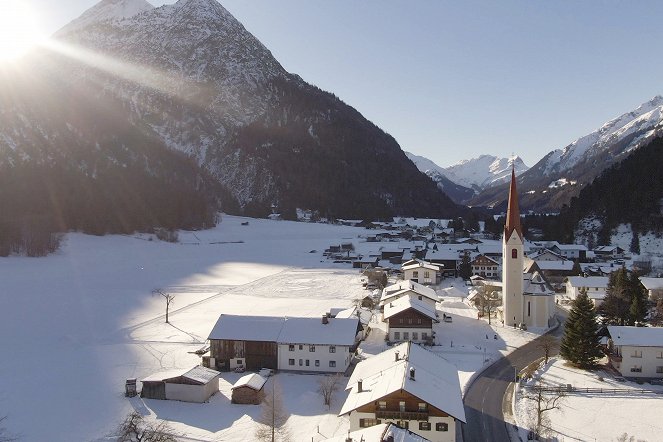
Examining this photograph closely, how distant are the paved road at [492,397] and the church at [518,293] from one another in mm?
6414

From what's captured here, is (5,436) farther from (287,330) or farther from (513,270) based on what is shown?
(513,270)

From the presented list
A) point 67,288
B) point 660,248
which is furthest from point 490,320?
point 660,248

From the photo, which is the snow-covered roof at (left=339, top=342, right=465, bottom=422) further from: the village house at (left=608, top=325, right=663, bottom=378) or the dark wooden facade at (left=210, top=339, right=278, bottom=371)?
the village house at (left=608, top=325, right=663, bottom=378)

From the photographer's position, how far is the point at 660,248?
8219 cm

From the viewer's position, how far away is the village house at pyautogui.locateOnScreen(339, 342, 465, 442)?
2192cm

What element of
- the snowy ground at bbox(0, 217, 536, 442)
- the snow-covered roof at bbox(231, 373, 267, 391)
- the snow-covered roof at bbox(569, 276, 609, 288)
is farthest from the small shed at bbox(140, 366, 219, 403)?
the snow-covered roof at bbox(569, 276, 609, 288)

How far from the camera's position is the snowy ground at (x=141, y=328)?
85.7 ft

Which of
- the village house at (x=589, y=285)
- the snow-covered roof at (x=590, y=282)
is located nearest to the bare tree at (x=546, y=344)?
the village house at (x=589, y=285)

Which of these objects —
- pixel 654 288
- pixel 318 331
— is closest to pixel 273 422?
pixel 318 331

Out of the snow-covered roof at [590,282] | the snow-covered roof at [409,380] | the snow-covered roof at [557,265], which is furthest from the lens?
the snow-covered roof at [557,265]

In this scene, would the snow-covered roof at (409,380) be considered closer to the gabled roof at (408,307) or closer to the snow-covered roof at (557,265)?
the gabled roof at (408,307)

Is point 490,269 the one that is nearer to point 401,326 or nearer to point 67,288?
point 401,326

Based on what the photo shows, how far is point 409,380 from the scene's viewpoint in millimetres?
22672

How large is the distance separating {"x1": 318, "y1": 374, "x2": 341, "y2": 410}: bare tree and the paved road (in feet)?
23.3
